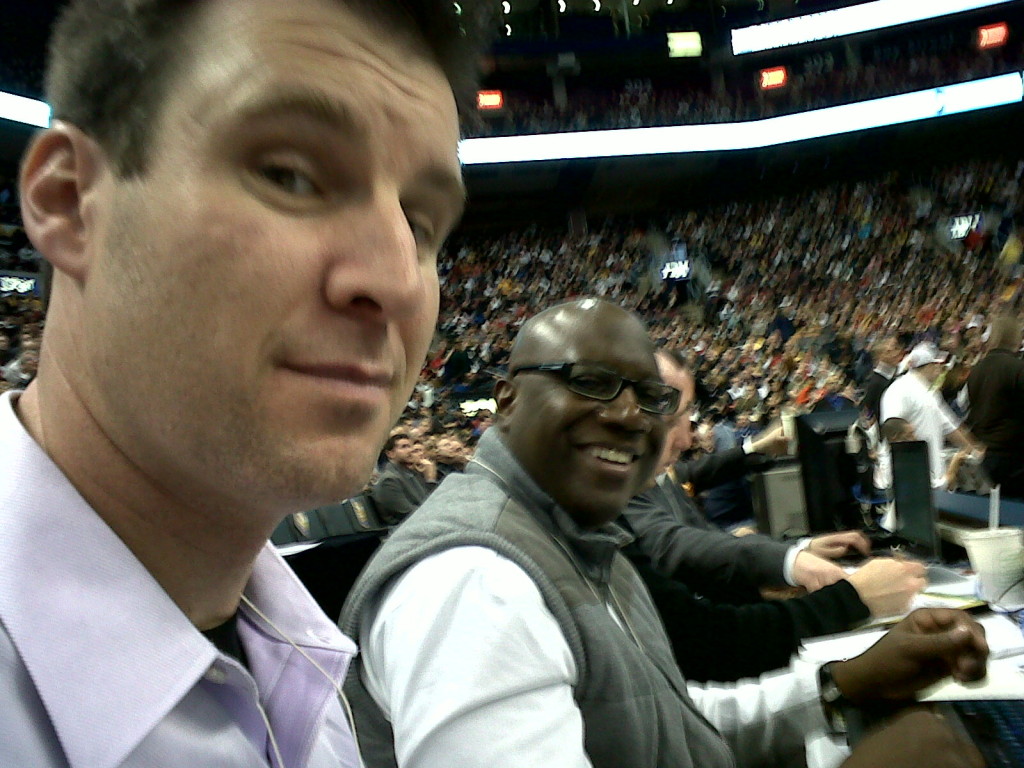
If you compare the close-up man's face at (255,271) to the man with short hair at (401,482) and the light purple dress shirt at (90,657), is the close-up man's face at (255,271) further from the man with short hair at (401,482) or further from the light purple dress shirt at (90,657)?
the man with short hair at (401,482)

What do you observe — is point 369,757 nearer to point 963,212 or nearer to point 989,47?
point 963,212

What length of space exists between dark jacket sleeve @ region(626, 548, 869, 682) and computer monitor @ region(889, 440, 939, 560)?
2.79ft

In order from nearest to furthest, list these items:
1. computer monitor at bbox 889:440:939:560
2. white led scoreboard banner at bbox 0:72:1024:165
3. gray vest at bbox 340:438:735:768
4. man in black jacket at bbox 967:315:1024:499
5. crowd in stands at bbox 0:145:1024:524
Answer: gray vest at bbox 340:438:735:768, computer monitor at bbox 889:440:939:560, man in black jacket at bbox 967:315:1024:499, crowd in stands at bbox 0:145:1024:524, white led scoreboard banner at bbox 0:72:1024:165

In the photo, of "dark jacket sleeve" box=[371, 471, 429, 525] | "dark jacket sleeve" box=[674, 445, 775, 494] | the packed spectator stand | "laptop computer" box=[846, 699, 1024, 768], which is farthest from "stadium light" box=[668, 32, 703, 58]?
"laptop computer" box=[846, 699, 1024, 768]

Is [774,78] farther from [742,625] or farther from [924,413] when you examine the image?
[742,625]

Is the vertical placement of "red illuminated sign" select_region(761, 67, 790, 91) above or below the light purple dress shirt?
above

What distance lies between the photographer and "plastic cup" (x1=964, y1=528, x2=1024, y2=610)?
192 centimetres

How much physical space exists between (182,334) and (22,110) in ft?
47.7

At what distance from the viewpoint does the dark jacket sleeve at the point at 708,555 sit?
238 centimetres

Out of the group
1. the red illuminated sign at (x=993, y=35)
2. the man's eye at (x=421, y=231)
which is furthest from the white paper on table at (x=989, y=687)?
the red illuminated sign at (x=993, y=35)

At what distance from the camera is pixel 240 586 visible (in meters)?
0.78

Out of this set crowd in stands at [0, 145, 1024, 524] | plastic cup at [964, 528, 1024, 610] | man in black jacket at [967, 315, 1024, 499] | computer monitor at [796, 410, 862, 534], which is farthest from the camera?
crowd in stands at [0, 145, 1024, 524]

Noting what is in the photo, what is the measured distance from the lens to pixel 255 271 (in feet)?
1.92

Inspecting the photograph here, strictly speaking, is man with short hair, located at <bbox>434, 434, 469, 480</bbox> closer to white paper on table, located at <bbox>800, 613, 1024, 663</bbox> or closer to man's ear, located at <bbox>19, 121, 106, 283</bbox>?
white paper on table, located at <bbox>800, 613, 1024, 663</bbox>
